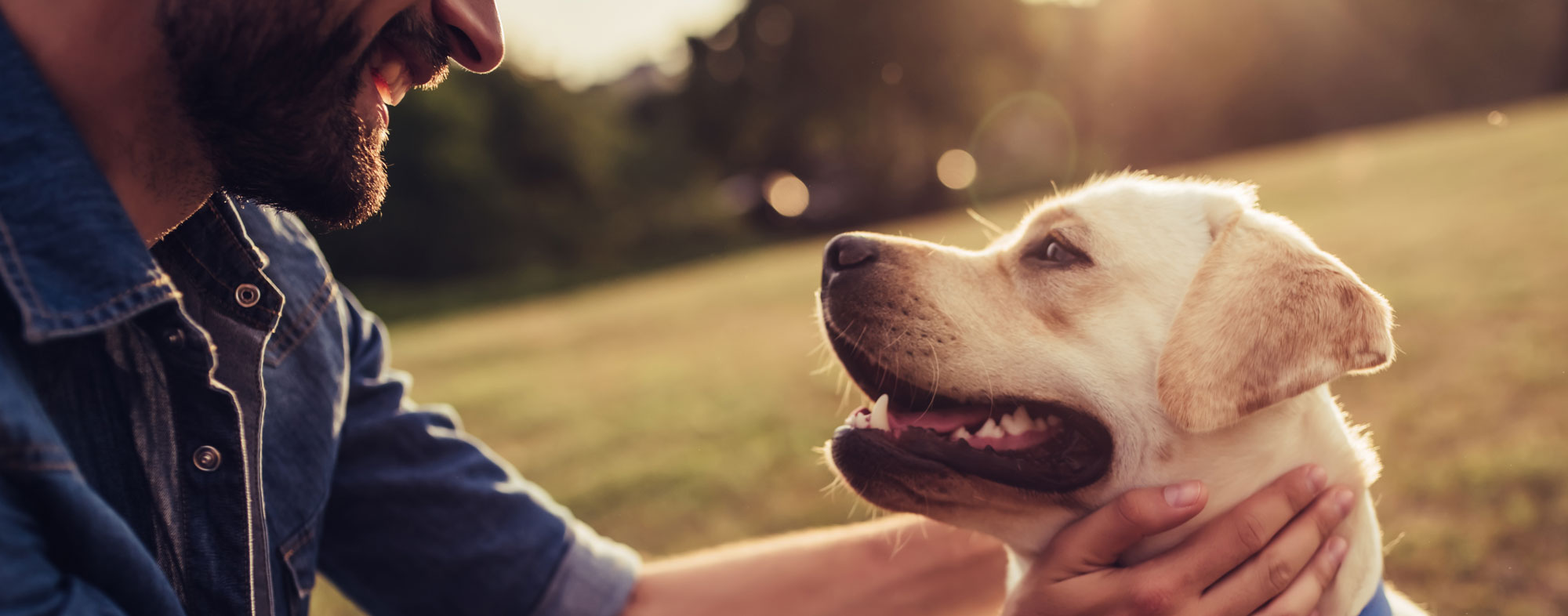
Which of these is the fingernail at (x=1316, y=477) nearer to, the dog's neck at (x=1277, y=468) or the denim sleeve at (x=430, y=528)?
the dog's neck at (x=1277, y=468)

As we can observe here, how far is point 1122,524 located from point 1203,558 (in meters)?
0.18

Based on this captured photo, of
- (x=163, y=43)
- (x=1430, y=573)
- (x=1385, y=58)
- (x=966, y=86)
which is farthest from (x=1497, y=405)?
(x=1385, y=58)

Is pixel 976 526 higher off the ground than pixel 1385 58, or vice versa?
pixel 976 526

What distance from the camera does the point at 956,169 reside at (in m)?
37.6

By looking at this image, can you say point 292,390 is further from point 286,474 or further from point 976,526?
point 976,526

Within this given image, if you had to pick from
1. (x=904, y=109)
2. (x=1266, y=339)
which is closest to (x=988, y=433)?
(x=1266, y=339)

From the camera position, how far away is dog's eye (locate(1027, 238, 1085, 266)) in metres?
2.68

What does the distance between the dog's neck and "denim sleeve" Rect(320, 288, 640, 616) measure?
1458 millimetres

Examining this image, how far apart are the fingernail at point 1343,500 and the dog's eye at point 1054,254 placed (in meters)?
0.83

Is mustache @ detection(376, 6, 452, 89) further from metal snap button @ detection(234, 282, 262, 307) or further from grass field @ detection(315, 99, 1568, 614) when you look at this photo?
grass field @ detection(315, 99, 1568, 614)

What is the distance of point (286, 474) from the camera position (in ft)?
7.10

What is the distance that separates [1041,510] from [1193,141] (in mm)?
36173

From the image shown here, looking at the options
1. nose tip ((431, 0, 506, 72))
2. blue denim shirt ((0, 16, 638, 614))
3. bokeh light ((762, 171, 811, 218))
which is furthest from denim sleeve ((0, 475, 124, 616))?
bokeh light ((762, 171, 811, 218))

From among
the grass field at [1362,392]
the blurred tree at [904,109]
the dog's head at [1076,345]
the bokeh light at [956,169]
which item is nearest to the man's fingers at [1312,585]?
the dog's head at [1076,345]
